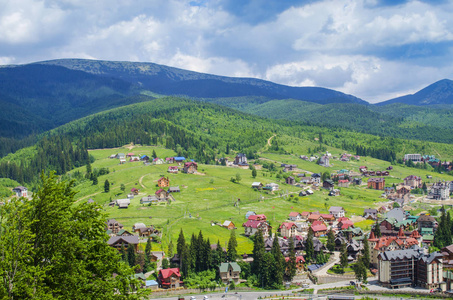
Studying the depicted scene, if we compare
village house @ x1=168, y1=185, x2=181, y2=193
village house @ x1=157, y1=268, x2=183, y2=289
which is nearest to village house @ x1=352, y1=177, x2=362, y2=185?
village house @ x1=168, y1=185, x2=181, y2=193

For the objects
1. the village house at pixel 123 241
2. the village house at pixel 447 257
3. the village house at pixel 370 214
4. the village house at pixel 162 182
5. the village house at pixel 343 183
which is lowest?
the village house at pixel 447 257

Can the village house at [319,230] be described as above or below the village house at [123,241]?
below

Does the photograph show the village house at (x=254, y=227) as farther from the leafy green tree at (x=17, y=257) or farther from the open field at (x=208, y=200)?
the leafy green tree at (x=17, y=257)

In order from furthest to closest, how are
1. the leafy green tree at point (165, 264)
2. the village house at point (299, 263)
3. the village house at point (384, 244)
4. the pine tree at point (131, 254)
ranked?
the village house at point (384, 244) < the village house at point (299, 263) < the pine tree at point (131, 254) < the leafy green tree at point (165, 264)

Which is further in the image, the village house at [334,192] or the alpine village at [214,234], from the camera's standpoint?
the village house at [334,192]

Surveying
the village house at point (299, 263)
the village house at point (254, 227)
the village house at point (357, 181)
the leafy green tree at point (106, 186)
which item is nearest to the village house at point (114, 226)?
the village house at point (254, 227)

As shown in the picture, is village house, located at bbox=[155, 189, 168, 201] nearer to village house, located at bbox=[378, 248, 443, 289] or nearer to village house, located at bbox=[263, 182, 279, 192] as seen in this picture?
village house, located at bbox=[263, 182, 279, 192]

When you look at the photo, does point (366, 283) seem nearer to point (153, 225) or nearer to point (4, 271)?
point (153, 225)
